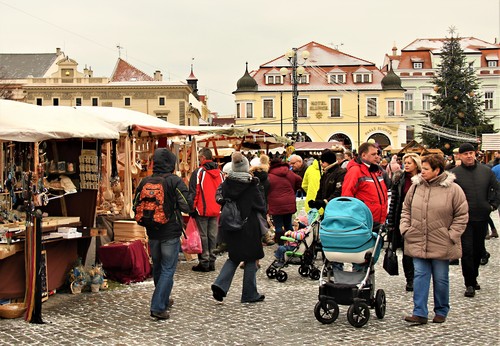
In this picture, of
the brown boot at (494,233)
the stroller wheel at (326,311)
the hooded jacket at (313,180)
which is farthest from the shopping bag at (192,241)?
the brown boot at (494,233)

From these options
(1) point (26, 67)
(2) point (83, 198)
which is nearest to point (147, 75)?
(1) point (26, 67)

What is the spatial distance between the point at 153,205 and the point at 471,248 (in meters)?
3.86

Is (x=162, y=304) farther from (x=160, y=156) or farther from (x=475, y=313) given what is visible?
(x=475, y=313)

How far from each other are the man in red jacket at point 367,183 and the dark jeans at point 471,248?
111 centimetres

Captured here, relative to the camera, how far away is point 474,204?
8719 mm

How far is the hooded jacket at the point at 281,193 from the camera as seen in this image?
11945mm

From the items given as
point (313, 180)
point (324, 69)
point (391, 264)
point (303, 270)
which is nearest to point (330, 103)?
point (324, 69)

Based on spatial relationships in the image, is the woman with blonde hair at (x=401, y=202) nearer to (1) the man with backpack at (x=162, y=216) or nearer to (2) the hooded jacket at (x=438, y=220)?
(2) the hooded jacket at (x=438, y=220)

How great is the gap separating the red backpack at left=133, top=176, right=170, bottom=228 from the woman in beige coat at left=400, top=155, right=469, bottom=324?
249 centimetres

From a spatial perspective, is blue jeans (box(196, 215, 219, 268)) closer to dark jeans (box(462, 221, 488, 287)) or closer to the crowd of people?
the crowd of people

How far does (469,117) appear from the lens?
53.0 meters

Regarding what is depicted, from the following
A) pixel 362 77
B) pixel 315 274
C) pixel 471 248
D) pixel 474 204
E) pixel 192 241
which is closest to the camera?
pixel 471 248

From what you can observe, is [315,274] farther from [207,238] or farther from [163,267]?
[163,267]

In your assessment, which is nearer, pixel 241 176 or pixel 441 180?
pixel 441 180
